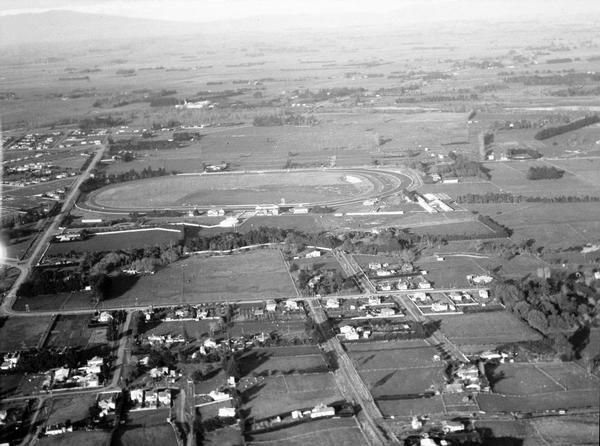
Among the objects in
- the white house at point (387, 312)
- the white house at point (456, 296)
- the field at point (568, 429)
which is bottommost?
the white house at point (456, 296)

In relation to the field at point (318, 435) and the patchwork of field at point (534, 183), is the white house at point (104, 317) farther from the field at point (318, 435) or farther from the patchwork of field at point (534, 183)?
the patchwork of field at point (534, 183)

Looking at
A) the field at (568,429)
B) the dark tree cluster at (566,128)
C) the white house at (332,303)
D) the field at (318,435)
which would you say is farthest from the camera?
the dark tree cluster at (566,128)

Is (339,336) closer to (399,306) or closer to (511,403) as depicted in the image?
(399,306)

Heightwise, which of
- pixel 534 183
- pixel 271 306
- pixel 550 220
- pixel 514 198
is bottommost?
pixel 534 183

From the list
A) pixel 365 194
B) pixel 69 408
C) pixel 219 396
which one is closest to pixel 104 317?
pixel 69 408

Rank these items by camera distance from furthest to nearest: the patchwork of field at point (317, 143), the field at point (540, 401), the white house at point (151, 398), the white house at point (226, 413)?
1. the patchwork of field at point (317, 143)
2. the white house at point (151, 398)
3. the white house at point (226, 413)
4. the field at point (540, 401)

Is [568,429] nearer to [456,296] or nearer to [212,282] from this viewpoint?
[456,296]

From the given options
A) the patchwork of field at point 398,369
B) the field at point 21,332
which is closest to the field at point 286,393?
the patchwork of field at point 398,369
